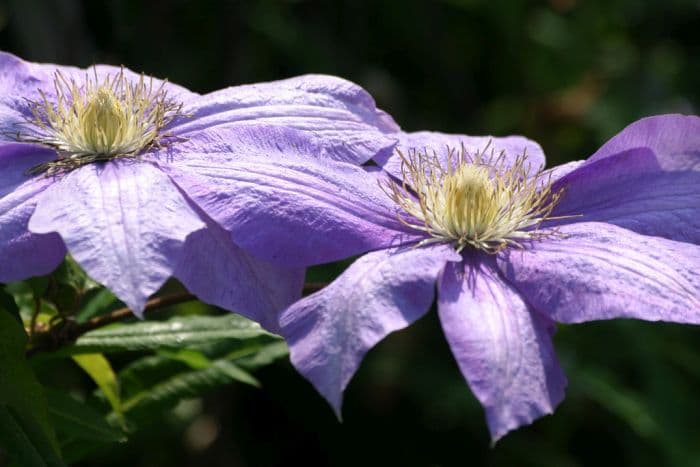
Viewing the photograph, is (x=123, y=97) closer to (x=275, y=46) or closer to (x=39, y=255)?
(x=39, y=255)

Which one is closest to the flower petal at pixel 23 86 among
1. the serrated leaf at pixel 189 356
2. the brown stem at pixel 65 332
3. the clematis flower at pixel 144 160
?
the clematis flower at pixel 144 160

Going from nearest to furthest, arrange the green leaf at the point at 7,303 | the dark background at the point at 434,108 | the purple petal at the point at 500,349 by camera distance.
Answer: the purple petal at the point at 500,349, the green leaf at the point at 7,303, the dark background at the point at 434,108

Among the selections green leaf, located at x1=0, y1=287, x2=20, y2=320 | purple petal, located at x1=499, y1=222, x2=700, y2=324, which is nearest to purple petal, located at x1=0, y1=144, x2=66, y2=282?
green leaf, located at x1=0, y1=287, x2=20, y2=320

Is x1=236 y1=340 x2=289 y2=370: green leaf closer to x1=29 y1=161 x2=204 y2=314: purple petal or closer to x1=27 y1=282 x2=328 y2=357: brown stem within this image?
x1=27 y1=282 x2=328 y2=357: brown stem

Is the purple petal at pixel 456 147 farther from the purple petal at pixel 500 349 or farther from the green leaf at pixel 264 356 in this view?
the green leaf at pixel 264 356

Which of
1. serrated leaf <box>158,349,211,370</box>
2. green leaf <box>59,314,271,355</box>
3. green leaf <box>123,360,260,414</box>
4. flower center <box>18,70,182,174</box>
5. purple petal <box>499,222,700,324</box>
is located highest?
flower center <box>18,70,182,174</box>

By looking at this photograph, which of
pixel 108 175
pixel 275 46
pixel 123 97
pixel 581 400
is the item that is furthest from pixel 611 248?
pixel 275 46
